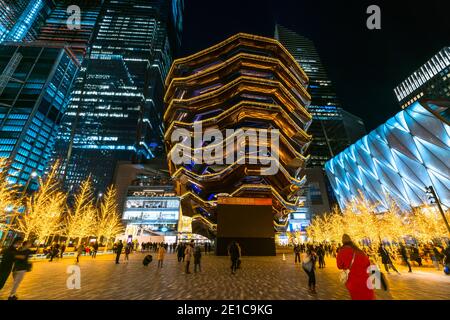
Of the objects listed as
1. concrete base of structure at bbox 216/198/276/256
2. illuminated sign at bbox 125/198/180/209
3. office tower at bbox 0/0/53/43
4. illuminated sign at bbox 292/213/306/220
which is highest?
office tower at bbox 0/0/53/43

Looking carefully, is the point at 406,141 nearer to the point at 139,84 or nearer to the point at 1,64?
the point at 139,84

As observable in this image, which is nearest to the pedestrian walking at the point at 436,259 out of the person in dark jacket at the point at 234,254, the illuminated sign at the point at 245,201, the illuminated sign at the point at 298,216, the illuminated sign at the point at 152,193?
the person in dark jacket at the point at 234,254

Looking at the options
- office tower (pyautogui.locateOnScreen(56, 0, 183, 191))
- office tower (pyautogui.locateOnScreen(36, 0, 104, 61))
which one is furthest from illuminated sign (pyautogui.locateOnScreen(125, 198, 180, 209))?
office tower (pyautogui.locateOnScreen(36, 0, 104, 61))

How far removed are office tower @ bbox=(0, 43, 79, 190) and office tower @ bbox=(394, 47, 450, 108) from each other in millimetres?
188770

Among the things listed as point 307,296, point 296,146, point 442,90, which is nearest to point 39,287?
point 307,296

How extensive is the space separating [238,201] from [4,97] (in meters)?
128

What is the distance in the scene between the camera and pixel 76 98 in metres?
114

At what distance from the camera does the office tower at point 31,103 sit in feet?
295

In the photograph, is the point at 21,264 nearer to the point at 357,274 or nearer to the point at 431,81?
the point at 357,274

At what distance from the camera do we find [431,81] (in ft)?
345

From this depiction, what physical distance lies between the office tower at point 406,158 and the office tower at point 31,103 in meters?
128

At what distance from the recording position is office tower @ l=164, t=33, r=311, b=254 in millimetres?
31406

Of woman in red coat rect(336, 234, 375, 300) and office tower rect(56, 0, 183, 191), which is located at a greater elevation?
office tower rect(56, 0, 183, 191)

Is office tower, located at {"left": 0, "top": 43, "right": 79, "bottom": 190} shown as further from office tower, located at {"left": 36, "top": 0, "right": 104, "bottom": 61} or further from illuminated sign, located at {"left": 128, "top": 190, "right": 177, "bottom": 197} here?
illuminated sign, located at {"left": 128, "top": 190, "right": 177, "bottom": 197}
